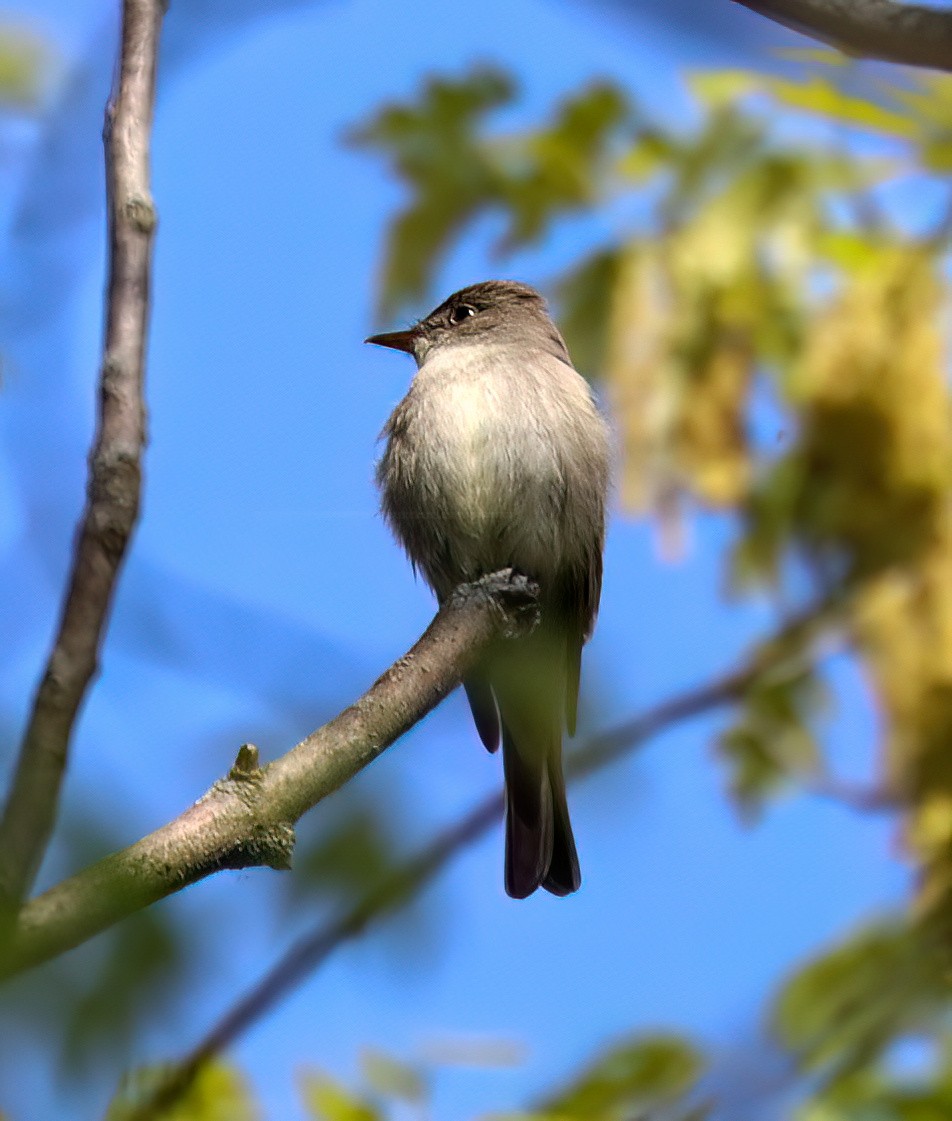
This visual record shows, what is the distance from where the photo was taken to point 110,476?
2.20 meters

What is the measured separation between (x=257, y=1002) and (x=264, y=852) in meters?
0.51

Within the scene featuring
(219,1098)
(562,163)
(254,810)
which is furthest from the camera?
(562,163)

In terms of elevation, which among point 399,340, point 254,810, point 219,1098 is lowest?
point 254,810

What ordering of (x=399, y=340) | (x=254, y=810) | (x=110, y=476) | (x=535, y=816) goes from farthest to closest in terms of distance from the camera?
(x=399, y=340) < (x=535, y=816) < (x=254, y=810) < (x=110, y=476)

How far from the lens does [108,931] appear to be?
1522 mm

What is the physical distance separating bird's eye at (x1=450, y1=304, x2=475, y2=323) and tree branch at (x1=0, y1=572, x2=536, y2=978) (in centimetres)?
296

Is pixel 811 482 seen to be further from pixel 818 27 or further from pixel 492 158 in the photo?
pixel 818 27

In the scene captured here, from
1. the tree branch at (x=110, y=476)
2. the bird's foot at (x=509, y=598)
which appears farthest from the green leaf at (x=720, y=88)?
the tree branch at (x=110, y=476)

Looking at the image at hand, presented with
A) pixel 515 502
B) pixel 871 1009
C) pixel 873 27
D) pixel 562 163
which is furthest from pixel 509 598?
pixel 873 27

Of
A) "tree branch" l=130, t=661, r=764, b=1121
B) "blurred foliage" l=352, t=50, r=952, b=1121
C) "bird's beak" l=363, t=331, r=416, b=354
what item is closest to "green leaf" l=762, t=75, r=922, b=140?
"blurred foliage" l=352, t=50, r=952, b=1121

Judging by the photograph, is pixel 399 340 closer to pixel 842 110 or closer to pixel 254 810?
pixel 842 110

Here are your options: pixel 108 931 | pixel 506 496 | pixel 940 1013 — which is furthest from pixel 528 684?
pixel 506 496

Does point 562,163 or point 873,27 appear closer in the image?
point 873,27

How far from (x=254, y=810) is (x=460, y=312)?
4374mm
